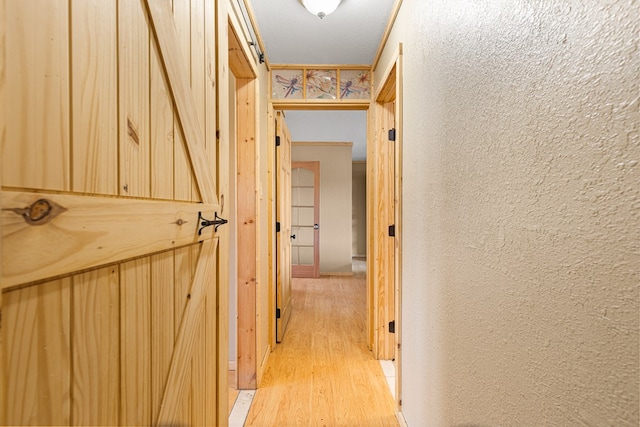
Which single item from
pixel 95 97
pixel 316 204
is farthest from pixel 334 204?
pixel 95 97

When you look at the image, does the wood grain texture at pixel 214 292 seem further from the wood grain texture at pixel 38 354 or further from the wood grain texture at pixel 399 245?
the wood grain texture at pixel 399 245

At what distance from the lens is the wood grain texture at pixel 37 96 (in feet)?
1.52

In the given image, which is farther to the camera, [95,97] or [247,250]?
[247,250]

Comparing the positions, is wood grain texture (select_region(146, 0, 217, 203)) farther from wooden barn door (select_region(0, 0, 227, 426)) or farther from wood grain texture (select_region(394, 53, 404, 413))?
wood grain texture (select_region(394, 53, 404, 413))

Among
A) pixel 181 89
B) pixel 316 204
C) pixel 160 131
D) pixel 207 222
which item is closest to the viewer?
pixel 160 131

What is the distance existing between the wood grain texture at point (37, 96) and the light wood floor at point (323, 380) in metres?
1.90

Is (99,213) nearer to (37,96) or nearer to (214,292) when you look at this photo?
(37,96)

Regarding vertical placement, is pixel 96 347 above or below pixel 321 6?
below

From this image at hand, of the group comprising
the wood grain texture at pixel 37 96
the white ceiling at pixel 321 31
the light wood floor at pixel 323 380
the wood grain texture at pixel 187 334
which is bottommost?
the light wood floor at pixel 323 380

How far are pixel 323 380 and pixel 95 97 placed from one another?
2318 millimetres

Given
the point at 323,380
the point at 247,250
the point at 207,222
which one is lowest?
the point at 323,380

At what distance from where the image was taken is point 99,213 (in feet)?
2.02

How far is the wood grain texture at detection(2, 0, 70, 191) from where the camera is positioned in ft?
1.52

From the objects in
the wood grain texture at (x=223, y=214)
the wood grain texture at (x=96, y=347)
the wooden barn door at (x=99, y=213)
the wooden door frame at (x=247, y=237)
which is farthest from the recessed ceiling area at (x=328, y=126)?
the wood grain texture at (x=96, y=347)
